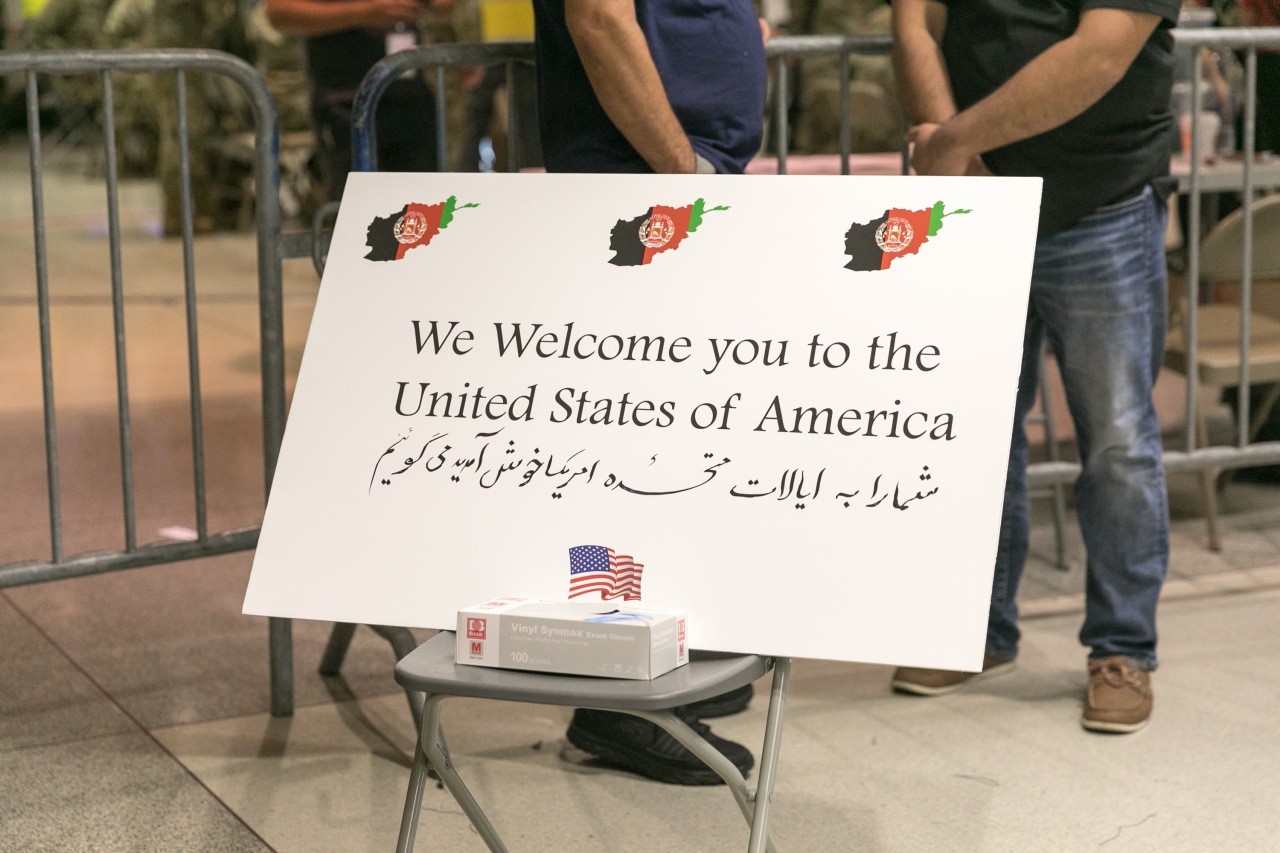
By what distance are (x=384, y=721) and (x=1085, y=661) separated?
1.58 m

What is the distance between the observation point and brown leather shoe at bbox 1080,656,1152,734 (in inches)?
109

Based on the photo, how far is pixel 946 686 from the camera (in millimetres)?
2998

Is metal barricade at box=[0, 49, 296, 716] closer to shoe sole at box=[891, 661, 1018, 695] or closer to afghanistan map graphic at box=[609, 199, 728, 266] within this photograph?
afghanistan map graphic at box=[609, 199, 728, 266]

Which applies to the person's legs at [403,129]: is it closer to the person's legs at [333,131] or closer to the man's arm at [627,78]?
the person's legs at [333,131]

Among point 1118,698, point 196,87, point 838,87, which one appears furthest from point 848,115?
point 196,87

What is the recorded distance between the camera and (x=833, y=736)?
2793 millimetres

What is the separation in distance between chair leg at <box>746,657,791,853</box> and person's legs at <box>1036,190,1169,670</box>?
131 cm

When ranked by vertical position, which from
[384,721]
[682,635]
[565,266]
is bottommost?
[384,721]

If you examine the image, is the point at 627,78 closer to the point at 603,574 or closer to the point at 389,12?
the point at 603,574

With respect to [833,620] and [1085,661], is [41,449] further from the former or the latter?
[833,620]

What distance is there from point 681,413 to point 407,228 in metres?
0.52

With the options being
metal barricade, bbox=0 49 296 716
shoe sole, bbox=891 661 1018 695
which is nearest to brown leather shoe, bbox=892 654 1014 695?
shoe sole, bbox=891 661 1018 695

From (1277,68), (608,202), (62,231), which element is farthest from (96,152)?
(608,202)

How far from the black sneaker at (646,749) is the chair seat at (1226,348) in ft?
6.30
